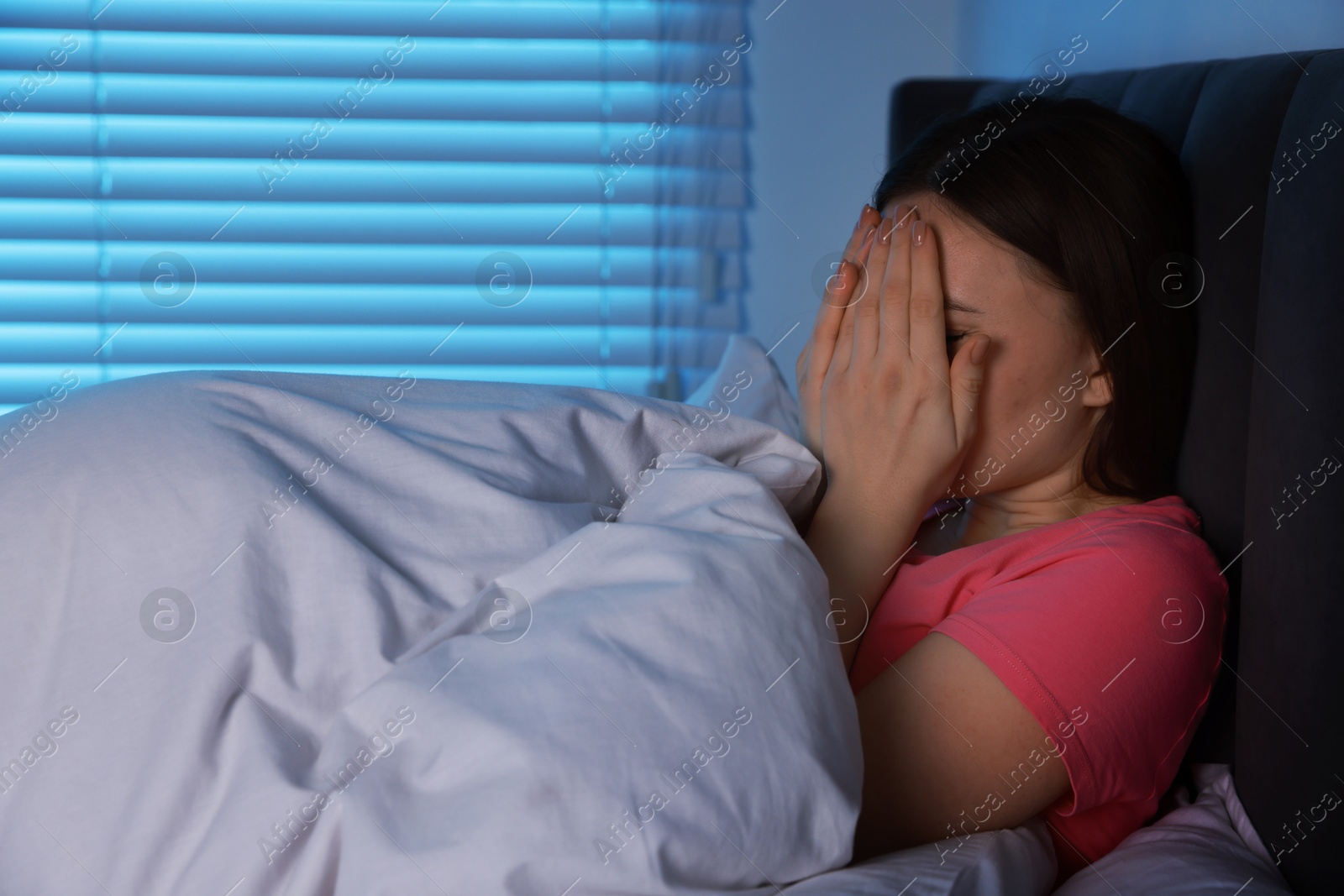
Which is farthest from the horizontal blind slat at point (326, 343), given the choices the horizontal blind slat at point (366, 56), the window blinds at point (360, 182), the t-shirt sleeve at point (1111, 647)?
the t-shirt sleeve at point (1111, 647)

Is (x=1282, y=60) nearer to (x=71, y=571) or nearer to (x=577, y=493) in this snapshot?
(x=577, y=493)

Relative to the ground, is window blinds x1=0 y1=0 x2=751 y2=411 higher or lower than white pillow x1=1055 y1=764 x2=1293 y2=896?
higher

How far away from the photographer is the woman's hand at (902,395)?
0.79 meters

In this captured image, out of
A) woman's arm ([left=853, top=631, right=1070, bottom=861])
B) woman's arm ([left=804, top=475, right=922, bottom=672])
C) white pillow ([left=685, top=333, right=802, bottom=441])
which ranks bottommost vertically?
woman's arm ([left=853, top=631, right=1070, bottom=861])

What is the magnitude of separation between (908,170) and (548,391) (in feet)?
1.37

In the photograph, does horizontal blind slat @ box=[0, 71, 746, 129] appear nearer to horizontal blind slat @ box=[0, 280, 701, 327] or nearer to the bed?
horizontal blind slat @ box=[0, 280, 701, 327]

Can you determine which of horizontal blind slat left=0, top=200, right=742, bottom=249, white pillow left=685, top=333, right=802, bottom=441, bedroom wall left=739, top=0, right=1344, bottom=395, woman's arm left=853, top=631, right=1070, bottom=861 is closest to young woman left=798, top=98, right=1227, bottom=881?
woman's arm left=853, top=631, right=1070, bottom=861

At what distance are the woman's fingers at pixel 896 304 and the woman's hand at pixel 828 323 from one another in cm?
5

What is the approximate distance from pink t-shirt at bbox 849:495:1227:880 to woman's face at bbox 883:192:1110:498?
100 millimetres

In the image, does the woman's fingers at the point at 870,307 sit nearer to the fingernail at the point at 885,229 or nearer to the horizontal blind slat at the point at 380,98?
the fingernail at the point at 885,229

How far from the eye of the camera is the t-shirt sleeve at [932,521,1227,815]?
0.66m

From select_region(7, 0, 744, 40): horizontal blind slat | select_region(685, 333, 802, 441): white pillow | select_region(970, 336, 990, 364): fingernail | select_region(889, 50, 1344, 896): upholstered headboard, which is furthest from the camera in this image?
select_region(7, 0, 744, 40): horizontal blind slat

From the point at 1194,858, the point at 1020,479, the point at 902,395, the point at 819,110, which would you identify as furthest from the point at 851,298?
the point at 819,110

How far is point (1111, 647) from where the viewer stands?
0.67 meters
